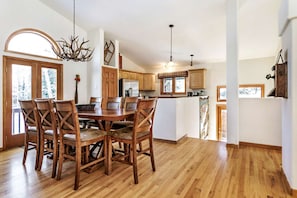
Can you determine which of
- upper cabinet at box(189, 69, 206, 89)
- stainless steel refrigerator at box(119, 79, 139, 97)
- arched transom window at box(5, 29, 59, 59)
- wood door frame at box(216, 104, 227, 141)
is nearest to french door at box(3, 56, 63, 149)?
arched transom window at box(5, 29, 59, 59)

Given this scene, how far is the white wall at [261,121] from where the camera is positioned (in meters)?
3.40

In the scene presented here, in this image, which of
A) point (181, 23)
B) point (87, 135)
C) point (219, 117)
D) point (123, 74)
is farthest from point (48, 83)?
point (219, 117)

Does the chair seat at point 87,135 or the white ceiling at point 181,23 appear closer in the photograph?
the chair seat at point 87,135

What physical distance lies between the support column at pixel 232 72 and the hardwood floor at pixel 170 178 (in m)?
0.53

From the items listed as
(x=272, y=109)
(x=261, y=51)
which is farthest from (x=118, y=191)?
(x=261, y=51)

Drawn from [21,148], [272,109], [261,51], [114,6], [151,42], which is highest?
[114,6]

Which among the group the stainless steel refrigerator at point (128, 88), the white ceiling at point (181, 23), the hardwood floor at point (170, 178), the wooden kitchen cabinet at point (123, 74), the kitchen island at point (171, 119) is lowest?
the hardwood floor at point (170, 178)

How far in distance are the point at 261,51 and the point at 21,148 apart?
6813 millimetres

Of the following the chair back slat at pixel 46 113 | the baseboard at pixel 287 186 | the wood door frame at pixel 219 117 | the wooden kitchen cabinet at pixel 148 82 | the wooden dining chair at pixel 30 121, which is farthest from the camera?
the wooden kitchen cabinet at pixel 148 82

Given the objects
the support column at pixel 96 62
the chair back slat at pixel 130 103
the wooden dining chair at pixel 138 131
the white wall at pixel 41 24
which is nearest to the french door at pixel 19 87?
the white wall at pixel 41 24

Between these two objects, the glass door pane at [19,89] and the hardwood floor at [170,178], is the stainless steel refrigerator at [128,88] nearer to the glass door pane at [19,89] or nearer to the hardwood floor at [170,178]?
the glass door pane at [19,89]

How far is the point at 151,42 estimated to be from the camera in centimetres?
554

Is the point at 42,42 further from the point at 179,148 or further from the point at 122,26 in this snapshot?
the point at 179,148

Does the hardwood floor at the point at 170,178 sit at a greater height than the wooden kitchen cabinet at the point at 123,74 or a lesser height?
lesser
